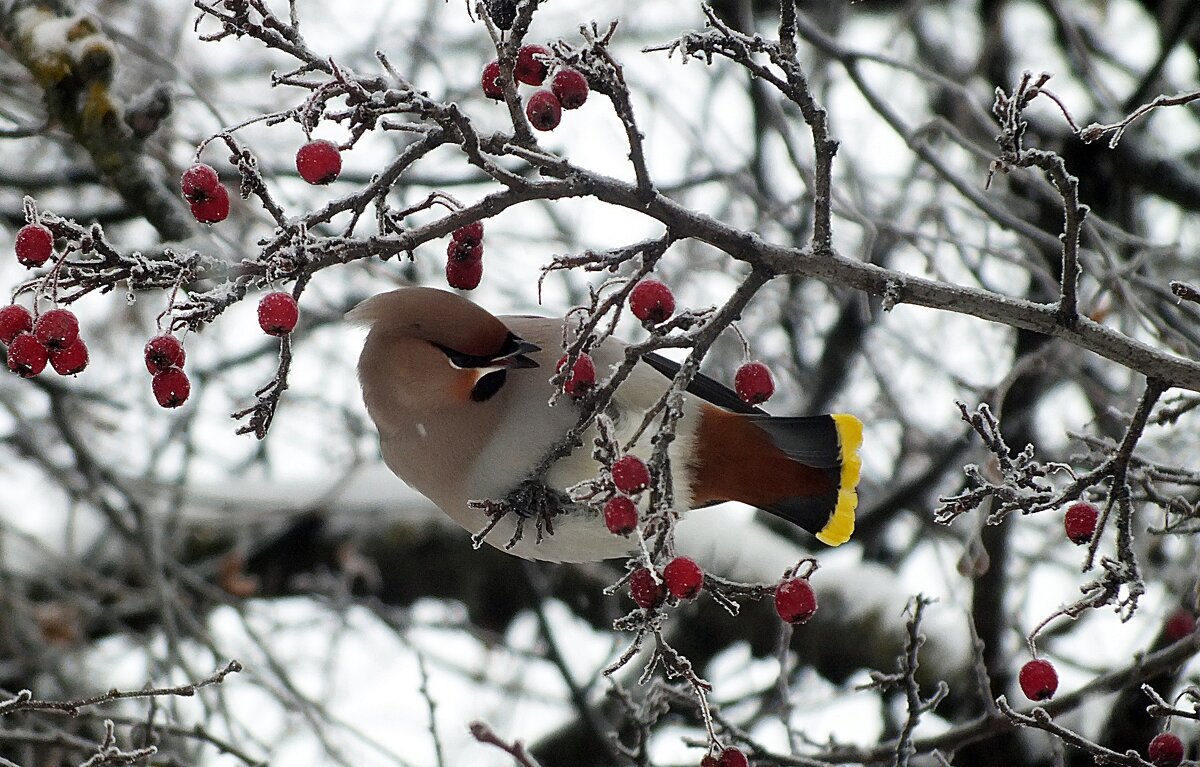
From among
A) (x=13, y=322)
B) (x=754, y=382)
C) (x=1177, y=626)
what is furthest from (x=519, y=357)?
(x=1177, y=626)

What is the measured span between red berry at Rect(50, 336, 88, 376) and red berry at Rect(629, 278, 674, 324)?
84 centimetres

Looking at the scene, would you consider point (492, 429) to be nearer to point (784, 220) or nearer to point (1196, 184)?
point (784, 220)

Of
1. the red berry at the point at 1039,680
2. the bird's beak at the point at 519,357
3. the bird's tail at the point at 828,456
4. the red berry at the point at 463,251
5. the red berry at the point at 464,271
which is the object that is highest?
the bird's beak at the point at 519,357

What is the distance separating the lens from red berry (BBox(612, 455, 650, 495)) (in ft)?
6.18

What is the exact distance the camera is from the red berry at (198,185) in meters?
1.96

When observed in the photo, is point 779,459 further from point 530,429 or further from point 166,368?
point 166,368

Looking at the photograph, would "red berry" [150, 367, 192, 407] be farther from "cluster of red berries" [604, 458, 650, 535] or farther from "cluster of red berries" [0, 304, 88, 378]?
"cluster of red berries" [604, 458, 650, 535]

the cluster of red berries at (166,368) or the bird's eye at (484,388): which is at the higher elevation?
the bird's eye at (484,388)

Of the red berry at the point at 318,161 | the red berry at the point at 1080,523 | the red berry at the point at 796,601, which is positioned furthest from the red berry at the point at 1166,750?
the red berry at the point at 318,161

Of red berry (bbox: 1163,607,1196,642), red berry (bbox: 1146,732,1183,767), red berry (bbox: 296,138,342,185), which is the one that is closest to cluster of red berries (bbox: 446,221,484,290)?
red berry (bbox: 296,138,342,185)

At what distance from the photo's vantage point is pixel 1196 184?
15.9ft

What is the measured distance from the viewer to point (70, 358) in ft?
6.54

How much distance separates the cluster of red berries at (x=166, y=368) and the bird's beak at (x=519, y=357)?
1.06m

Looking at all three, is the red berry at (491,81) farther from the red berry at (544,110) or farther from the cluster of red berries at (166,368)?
the cluster of red berries at (166,368)
